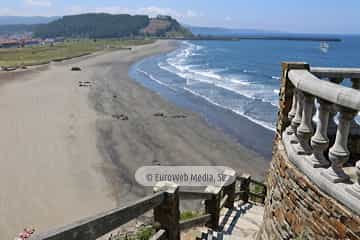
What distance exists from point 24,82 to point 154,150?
27.9 m

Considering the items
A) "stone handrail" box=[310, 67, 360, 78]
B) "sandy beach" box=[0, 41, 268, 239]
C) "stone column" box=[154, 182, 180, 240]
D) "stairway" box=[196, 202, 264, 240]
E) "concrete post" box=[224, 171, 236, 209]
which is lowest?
"sandy beach" box=[0, 41, 268, 239]

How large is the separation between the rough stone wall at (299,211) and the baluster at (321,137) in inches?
8.0

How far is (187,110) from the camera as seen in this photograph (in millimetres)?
26297

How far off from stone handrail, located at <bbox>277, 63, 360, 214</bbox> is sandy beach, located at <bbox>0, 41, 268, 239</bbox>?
351 inches

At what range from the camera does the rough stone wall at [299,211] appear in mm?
2686

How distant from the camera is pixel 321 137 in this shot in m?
2.98

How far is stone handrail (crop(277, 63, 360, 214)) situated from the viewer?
8.48ft

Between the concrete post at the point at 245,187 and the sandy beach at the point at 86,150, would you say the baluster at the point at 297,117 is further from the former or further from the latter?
the sandy beach at the point at 86,150

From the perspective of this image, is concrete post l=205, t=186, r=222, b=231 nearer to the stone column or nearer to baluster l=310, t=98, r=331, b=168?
the stone column

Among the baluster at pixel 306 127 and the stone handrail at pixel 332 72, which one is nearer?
the baluster at pixel 306 127

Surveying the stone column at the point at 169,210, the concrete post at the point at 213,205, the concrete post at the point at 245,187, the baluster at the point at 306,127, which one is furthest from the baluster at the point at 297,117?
the concrete post at the point at 245,187

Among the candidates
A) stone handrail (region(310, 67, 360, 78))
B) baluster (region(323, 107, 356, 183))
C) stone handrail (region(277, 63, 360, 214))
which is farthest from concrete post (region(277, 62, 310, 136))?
baluster (region(323, 107, 356, 183))

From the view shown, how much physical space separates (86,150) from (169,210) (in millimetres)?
14029

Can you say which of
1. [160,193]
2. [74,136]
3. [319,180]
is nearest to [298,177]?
[319,180]
